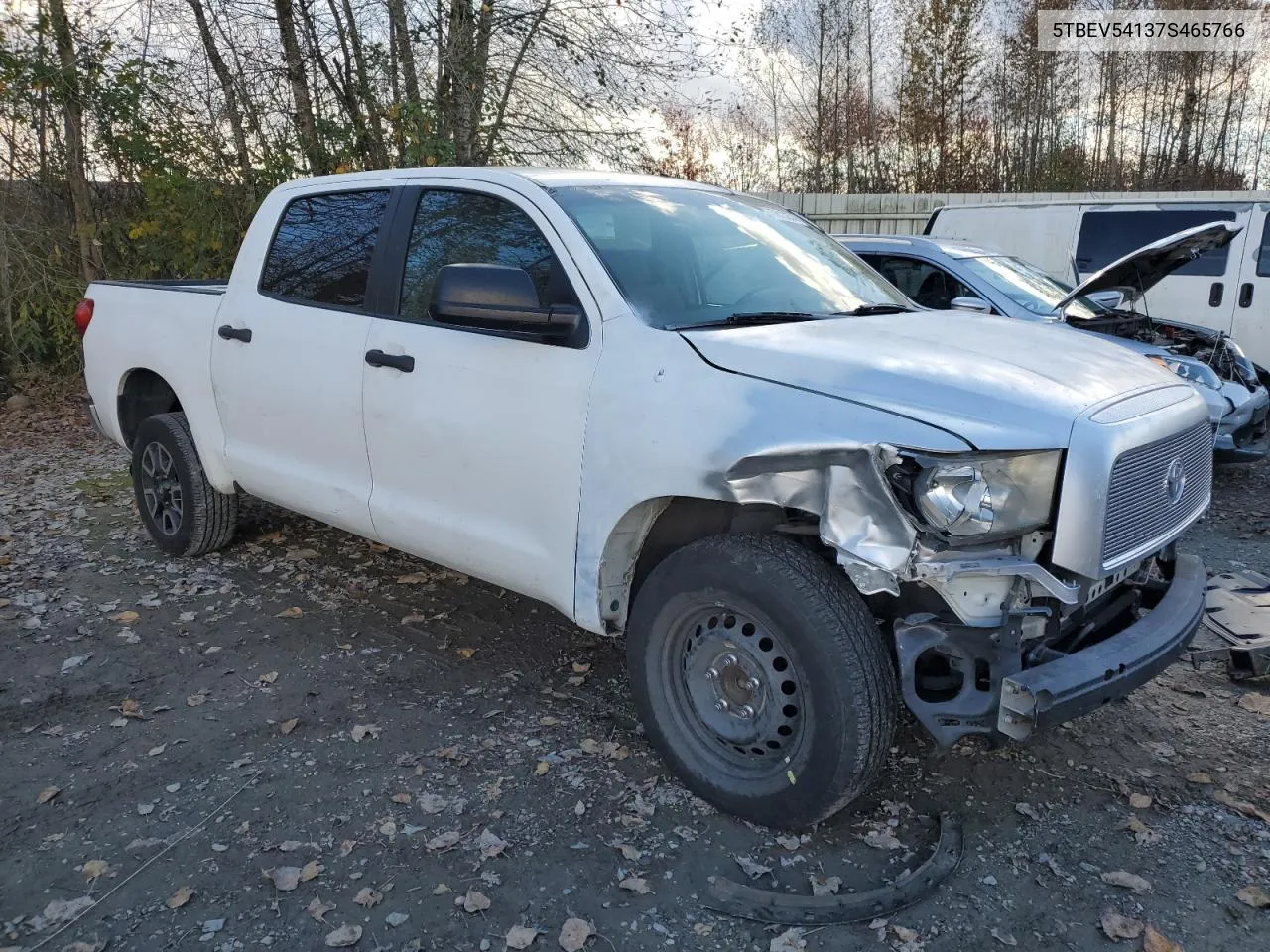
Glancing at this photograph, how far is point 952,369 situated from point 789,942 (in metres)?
1.69

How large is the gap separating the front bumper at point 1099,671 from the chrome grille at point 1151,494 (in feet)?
0.86

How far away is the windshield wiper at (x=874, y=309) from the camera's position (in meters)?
3.65

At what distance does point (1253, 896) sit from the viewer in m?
2.73

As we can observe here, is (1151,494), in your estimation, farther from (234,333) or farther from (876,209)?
(876,209)

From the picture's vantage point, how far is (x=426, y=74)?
11.7 metres

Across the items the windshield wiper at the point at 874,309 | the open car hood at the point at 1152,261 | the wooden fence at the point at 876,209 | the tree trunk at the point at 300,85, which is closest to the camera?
the windshield wiper at the point at 874,309

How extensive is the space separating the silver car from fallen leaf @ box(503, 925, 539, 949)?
16.9ft

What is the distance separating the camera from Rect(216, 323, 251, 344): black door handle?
15.3ft

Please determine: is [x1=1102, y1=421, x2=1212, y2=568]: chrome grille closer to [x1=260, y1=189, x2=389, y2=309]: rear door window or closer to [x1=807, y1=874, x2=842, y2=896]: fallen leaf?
[x1=807, y1=874, x2=842, y2=896]: fallen leaf

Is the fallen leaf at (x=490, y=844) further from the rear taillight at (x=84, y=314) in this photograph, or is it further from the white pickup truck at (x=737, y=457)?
the rear taillight at (x=84, y=314)

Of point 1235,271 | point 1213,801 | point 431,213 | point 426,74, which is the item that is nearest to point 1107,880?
point 1213,801

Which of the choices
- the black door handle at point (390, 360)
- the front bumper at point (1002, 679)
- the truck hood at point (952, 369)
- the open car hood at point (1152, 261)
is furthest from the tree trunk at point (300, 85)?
the front bumper at point (1002, 679)

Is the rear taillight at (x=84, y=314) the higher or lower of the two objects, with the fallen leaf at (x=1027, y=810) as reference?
higher

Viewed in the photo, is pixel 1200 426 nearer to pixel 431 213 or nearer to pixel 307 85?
pixel 431 213
